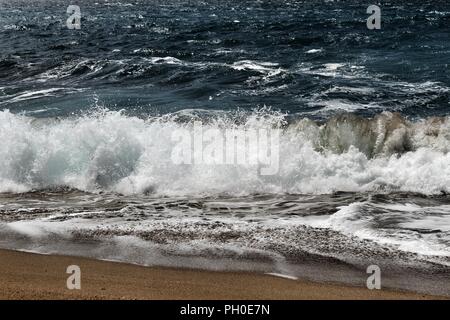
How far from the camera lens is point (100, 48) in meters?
27.6

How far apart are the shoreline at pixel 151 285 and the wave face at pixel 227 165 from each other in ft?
12.0

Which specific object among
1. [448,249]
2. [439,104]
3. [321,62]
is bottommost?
[448,249]

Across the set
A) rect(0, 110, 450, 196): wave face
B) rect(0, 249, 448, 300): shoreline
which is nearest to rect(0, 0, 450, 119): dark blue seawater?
rect(0, 110, 450, 196): wave face

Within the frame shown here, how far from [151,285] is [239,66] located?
15953 millimetres

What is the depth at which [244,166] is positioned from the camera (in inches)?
411

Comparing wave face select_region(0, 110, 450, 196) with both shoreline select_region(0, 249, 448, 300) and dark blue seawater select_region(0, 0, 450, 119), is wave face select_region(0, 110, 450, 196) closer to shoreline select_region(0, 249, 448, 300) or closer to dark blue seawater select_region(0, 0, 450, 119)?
dark blue seawater select_region(0, 0, 450, 119)

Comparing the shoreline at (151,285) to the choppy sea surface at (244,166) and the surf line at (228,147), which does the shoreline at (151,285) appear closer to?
the choppy sea surface at (244,166)

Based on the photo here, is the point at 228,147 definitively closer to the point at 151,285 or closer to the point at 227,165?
the point at 227,165

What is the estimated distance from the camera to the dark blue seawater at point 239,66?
51.9ft

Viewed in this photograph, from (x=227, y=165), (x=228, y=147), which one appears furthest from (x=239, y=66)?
(x=227, y=165)

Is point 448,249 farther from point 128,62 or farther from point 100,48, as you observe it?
point 100,48

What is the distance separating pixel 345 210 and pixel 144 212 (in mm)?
3041

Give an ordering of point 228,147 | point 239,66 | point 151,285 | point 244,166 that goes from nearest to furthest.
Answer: point 151,285
point 244,166
point 228,147
point 239,66
